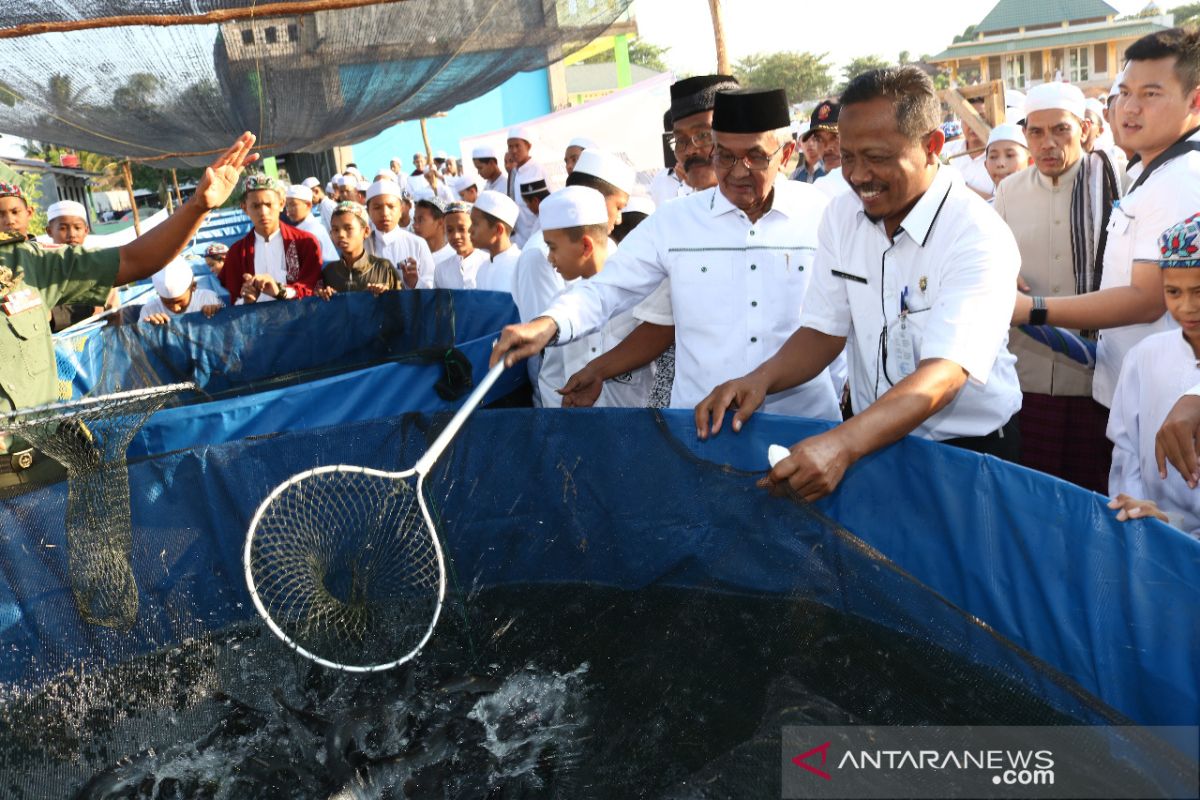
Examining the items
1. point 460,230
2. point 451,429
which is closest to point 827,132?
point 460,230

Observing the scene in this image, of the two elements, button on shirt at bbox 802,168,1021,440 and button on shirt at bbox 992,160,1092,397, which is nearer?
button on shirt at bbox 802,168,1021,440

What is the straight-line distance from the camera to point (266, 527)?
351 centimetres

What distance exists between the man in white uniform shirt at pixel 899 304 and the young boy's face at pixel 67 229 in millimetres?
7394

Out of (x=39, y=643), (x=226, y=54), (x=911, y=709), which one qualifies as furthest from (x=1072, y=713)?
(x=226, y=54)

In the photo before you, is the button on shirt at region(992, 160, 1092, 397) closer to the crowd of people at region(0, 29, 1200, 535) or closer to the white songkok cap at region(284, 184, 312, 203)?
the crowd of people at region(0, 29, 1200, 535)

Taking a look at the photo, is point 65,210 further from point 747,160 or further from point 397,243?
point 747,160

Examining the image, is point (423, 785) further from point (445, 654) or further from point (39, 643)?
point (39, 643)

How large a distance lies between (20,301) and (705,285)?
9.88 ft

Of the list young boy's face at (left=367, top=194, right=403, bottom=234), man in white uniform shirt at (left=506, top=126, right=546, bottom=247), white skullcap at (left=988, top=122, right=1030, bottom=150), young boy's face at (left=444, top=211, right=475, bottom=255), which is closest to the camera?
white skullcap at (left=988, top=122, right=1030, bottom=150)

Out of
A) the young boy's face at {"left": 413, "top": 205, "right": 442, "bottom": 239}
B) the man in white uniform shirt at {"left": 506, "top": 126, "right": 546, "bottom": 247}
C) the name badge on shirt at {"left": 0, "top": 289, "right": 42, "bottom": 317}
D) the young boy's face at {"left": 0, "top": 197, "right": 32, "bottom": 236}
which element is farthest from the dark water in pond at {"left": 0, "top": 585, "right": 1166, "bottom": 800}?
the man in white uniform shirt at {"left": 506, "top": 126, "right": 546, "bottom": 247}

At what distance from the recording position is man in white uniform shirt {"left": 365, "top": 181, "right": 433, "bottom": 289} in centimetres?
805

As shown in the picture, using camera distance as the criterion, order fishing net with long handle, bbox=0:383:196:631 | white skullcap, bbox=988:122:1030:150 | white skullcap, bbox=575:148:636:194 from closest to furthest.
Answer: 1. fishing net with long handle, bbox=0:383:196:631
2. white skullcap, bbox=575:148:636:194
3. white skullcap, bbox=988:122:1030:150

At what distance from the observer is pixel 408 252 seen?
832 cm

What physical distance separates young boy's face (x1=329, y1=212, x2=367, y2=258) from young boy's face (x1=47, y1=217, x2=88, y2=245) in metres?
3.00
